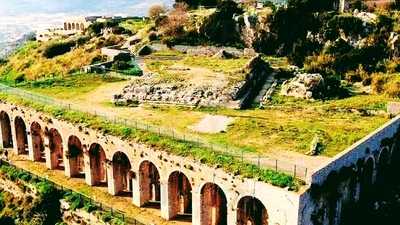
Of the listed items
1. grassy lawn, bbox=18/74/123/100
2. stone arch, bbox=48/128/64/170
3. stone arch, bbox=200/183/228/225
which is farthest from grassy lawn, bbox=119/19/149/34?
stone arch, bbox=200/183/228/225

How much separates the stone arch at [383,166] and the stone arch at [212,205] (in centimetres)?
979

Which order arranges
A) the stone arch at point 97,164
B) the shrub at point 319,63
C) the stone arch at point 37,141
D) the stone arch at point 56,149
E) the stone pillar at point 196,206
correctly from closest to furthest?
the stone pillar at point 196,206 < the stone arch at point 97,164 < the stone arch at point 56,149 < the stone arch at point 37,141 < the shrub at point 319,63

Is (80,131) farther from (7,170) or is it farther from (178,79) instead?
(178,79)

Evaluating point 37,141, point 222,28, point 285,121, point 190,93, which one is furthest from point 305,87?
point 222,28

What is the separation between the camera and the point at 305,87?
40.7 meters

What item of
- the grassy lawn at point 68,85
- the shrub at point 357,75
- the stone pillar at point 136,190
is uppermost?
the shrub at point 357,75

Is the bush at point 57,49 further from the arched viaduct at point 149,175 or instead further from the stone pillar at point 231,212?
the stone pillar at point 231,212

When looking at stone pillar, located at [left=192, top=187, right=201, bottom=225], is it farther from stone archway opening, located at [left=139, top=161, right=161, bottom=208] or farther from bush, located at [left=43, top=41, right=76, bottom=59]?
bush, located at [left=43, top=41, right=76, bottom=59]

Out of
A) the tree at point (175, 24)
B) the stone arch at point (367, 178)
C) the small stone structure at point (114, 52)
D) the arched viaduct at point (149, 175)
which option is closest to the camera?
the arched viaduct at point (149, 175)

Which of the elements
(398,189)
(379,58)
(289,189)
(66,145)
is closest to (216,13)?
(379,58)

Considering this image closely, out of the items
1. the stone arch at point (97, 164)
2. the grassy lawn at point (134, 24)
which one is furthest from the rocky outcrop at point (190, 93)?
the grassy lawn at point (134, 24)

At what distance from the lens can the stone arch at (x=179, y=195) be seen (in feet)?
94.5

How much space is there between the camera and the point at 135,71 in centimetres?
4903

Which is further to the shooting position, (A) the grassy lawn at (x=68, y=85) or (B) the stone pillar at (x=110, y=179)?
(A) the grassy lawn at (x=68, y=85)
